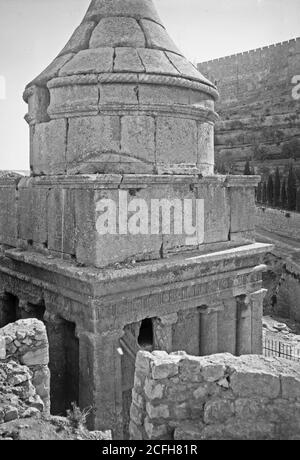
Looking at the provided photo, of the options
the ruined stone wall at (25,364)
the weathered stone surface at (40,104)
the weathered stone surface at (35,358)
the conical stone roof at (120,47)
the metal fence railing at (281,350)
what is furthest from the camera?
the metal fence railing at (281,350)

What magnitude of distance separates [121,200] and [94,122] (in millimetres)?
1450

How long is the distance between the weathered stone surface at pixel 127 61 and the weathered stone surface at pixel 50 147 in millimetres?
1164

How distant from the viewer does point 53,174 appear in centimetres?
648

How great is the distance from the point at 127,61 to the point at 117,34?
69cm

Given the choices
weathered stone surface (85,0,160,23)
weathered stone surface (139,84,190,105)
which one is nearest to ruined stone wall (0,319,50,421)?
weathered stone surface (139,84,190,105)

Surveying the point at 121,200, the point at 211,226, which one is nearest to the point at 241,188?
the point at 211,226

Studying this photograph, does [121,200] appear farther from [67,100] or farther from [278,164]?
[278,164]

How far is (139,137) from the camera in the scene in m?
6.21

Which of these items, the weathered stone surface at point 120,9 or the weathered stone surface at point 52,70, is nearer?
the weathered stone surface at point 52,70

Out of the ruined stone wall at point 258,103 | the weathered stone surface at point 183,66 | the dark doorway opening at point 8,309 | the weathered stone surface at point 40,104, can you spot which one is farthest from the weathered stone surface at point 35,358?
the ruined stone wall at point 258,103

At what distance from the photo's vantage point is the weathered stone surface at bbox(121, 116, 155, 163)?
6164 millimetres

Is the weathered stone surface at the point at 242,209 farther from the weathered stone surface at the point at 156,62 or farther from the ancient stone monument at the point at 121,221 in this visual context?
the weathered stone surface at the point at 156,62

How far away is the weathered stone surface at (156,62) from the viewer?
20.7 ft

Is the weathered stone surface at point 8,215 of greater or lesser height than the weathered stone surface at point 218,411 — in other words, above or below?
above
